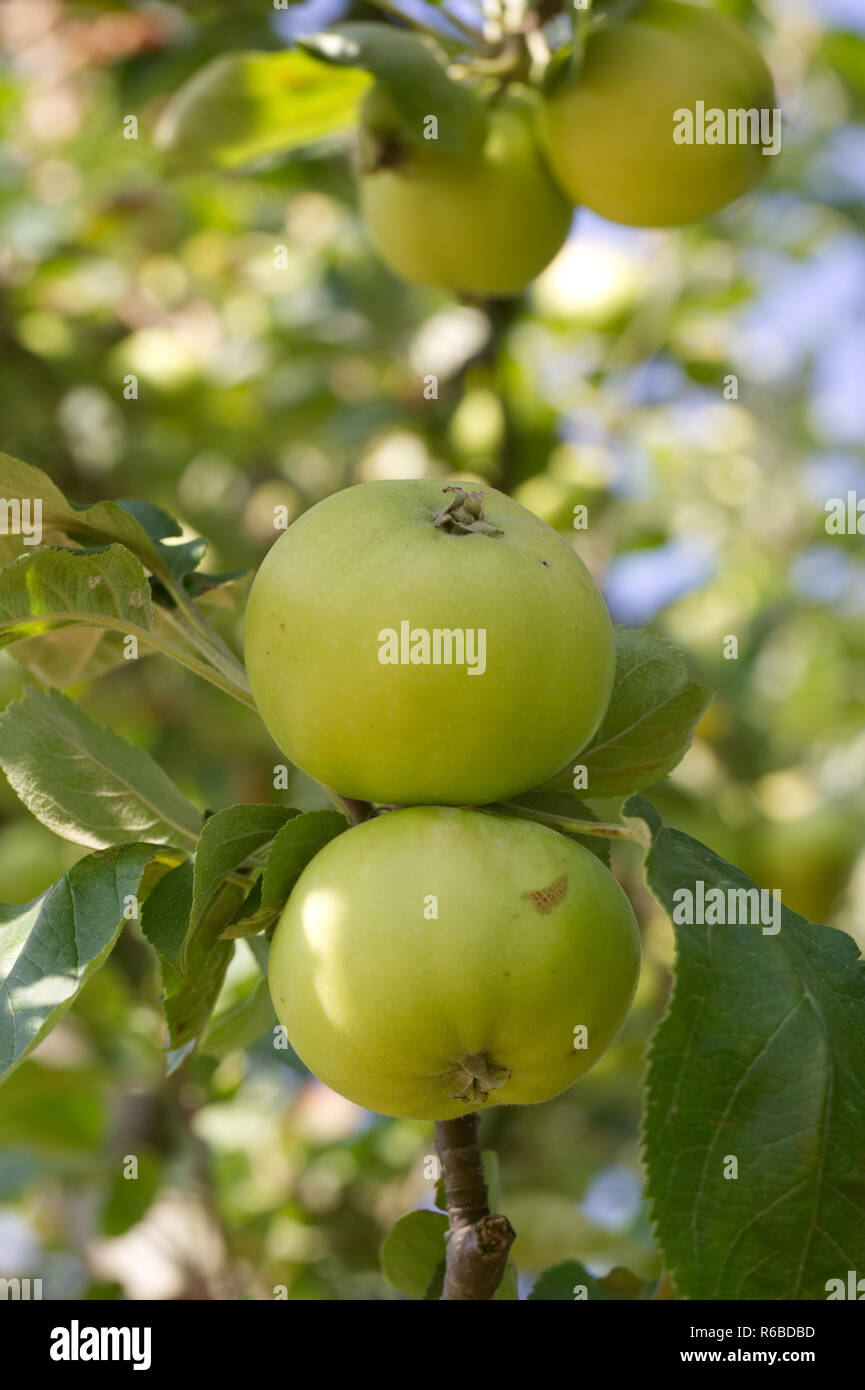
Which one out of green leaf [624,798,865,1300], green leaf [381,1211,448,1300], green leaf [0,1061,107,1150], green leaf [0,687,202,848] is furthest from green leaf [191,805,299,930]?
green leaf [0,1061,107,1150]

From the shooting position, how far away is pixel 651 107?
4.40 feet

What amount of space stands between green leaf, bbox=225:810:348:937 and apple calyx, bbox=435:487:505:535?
19 cm

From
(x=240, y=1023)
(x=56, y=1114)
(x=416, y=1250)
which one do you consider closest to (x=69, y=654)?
(x=240, y=1023)

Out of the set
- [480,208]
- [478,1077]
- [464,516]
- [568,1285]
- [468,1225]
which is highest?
[480,208]

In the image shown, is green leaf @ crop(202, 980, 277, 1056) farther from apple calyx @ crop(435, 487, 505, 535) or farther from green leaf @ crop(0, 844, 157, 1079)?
apple calyx @ crop(435, 487, 505, 535)

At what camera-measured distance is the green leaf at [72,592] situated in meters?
0.83

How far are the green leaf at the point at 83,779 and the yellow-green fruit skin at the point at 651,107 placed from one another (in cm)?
83

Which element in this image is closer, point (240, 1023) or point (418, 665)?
Answer: point (418, 665)

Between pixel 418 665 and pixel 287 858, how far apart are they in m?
0.15

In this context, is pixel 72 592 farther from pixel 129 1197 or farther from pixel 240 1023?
pixel 129 1197

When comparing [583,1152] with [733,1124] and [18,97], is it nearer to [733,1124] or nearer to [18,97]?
[733,1124]

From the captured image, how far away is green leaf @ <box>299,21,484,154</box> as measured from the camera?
4.07 feet
